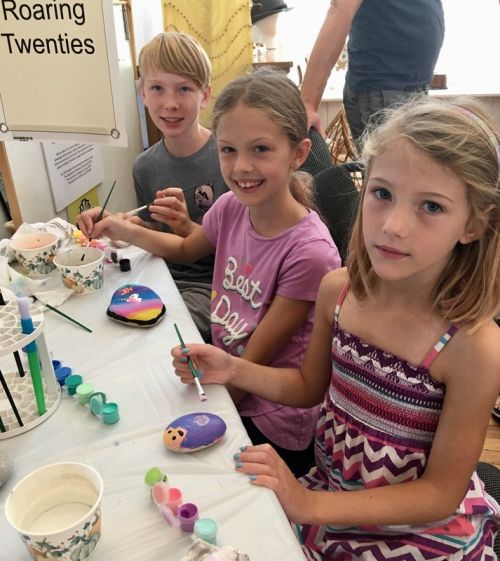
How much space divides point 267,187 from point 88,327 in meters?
0.45

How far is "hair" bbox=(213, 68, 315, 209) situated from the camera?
38.8 inches

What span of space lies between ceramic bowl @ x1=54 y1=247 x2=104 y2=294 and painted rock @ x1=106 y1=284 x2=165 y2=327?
7 centimetres

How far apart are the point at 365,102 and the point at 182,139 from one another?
0.75 metres

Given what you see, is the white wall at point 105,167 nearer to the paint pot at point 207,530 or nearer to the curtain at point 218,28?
the curtain at point 218,28

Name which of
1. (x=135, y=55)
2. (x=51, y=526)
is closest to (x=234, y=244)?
(x=51, y=526)

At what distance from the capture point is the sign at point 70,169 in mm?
1675

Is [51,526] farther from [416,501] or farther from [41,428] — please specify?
[416,501]

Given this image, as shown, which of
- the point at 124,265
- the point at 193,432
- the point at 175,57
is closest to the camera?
the point at 193,432

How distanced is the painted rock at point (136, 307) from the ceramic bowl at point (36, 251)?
0.73 feet

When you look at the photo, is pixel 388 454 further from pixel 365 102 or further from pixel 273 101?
pixel 365 102

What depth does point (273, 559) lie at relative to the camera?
511 millimetres

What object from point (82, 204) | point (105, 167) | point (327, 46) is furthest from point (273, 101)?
point (105, 167)

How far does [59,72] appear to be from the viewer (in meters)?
1.04

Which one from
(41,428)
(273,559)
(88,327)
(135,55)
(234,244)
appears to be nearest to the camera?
(273,559)
